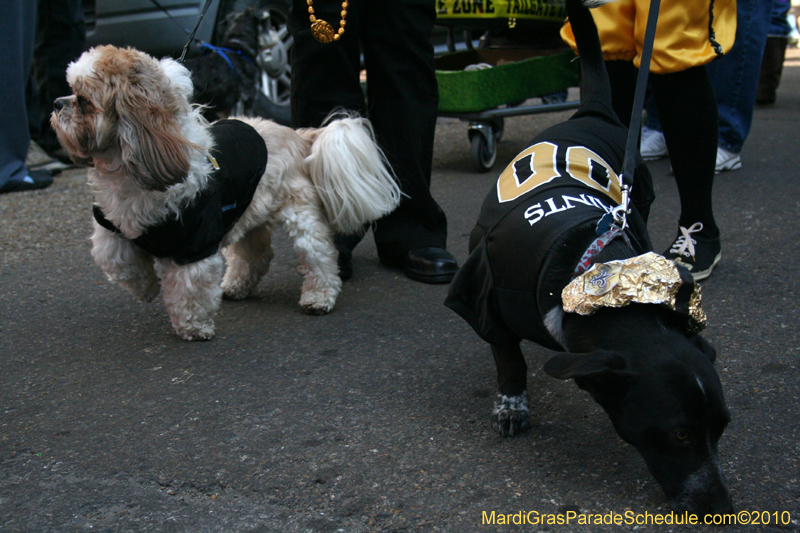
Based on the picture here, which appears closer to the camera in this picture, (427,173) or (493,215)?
(493,215)

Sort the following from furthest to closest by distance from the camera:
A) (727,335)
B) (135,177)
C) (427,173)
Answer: (427,173)
(727,335)
(135,177)

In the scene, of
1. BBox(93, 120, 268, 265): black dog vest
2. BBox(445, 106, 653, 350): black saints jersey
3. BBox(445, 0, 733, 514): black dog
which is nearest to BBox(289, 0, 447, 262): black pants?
BBox(93, 120, 268, 265): black dog vest

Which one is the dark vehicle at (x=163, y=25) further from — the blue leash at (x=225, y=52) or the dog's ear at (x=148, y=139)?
the dog's ear at (x=148, y=139)

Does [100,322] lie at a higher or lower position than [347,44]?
lower

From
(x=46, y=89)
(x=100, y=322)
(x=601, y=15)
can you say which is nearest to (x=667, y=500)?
(x=601, y=15)

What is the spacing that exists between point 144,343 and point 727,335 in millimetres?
2199

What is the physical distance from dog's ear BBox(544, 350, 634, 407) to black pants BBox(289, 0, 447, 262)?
1998mm

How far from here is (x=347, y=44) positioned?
339cm

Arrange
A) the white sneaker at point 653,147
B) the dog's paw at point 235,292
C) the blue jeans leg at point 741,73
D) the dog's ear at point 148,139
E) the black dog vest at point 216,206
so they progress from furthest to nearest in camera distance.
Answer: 1. the white sneaker at point 653,147
2. the blue jeans leg at point 741,73
3. the dog's paw at point 235,292
4. the black dog vest at point 216,206
5. the dog's ear at point 148,139

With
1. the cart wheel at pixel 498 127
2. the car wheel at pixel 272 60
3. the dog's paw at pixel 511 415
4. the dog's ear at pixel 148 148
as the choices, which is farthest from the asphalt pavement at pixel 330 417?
the car wheel at pixel 272 60

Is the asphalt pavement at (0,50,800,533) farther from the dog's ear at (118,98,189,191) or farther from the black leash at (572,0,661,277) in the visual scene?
the dog's ear at (118,98,189,191)

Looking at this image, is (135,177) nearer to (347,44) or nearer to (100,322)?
(100,322)

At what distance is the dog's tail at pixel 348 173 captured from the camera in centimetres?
317

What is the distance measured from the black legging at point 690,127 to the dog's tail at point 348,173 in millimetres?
1125
